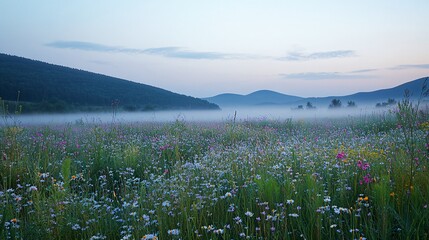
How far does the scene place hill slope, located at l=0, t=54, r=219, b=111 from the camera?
48.9 m

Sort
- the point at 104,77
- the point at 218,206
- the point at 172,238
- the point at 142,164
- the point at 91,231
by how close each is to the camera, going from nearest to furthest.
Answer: the point at 172,238 → the point at 91,231 → the point at 218,206 → the point at 142,164 → the point at 104,77

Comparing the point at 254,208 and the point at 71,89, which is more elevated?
the point at 71,89

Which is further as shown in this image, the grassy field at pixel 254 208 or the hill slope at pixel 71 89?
the hill slope at pixel 71 89

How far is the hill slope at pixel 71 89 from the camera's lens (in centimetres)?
4894

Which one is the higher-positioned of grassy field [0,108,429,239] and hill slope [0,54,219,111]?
hill slope [0,54,219,111]

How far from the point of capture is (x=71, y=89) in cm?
5556

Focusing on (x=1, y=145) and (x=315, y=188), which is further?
(x=1, y=145)

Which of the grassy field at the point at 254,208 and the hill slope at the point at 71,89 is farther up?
the hill slope at the point at 71,89

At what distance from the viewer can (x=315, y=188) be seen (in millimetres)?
3629

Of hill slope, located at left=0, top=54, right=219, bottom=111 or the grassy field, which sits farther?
hill slope, located at left=0, top=54, right=219, bottom=111

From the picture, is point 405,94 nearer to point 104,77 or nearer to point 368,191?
point 368,191

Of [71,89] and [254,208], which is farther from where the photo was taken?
[71,89]

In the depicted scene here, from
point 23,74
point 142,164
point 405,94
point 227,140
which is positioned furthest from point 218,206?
point 23,74

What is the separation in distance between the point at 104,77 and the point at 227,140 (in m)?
63.4
